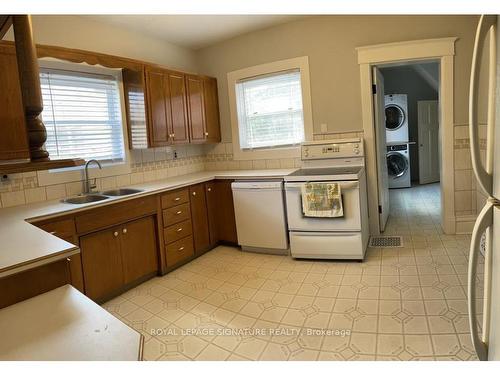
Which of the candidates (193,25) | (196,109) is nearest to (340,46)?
(193,25)

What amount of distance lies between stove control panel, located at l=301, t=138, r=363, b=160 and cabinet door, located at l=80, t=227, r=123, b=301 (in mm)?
2143

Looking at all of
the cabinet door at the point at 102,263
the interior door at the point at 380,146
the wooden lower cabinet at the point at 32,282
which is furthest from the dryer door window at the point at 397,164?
the wooden lower cabinet at the point at 32,282

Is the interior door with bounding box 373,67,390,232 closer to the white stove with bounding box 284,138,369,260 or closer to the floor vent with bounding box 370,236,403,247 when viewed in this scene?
the floor vent with bounding box 370,236,403,247

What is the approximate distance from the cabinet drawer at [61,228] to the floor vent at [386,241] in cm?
281

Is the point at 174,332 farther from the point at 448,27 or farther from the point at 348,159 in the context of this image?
the point at 448,27

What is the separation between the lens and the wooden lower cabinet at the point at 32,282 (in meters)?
1.24

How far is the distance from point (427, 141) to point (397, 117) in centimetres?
84

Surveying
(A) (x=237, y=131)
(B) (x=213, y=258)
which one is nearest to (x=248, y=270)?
(B) (x=213, y=258)

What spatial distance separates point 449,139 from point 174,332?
10.5 feet

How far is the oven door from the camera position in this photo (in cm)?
308

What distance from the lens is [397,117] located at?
21.6 ft

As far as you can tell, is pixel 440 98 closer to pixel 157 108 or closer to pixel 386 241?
pixel 386 241

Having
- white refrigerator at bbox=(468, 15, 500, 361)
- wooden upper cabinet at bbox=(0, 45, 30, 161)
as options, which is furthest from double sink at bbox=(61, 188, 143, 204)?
white refrigerator at bbox=(468, 15, 500, 361)

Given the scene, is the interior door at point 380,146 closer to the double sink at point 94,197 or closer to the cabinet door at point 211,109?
the cabinet door at point 211,109
